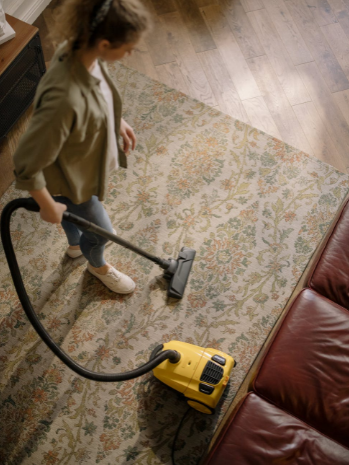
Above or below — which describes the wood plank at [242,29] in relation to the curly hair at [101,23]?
below

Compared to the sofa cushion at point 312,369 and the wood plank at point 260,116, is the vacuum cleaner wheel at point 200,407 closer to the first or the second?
the sofa cushion at point 312,369

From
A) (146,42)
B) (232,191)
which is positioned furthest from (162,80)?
(232,191)

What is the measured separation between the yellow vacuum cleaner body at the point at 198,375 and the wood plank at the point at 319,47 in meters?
1.71

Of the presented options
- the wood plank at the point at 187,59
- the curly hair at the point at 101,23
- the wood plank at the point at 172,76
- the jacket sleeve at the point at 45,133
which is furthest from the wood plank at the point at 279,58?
the jacket sleeve at the point at 45,133

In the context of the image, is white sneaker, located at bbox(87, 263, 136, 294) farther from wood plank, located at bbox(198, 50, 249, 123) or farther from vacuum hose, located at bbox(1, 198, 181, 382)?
wood plank, located at bbox(198, 50, 249, 123)

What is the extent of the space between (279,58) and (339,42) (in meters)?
0.40

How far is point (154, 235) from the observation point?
205 centimetres

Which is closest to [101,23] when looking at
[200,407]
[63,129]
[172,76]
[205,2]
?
[63,129]

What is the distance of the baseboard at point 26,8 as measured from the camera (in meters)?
2.28

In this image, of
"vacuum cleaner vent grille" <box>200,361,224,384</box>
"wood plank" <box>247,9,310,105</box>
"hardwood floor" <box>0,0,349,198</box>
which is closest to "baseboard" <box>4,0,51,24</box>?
"hardwood floor" <box>0,0,349,198</box>

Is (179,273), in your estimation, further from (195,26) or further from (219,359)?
(195,26)

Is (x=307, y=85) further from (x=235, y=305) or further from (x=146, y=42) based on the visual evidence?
(x=235, y=305)

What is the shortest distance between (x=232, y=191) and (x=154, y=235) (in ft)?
1.49

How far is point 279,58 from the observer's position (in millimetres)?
2523
